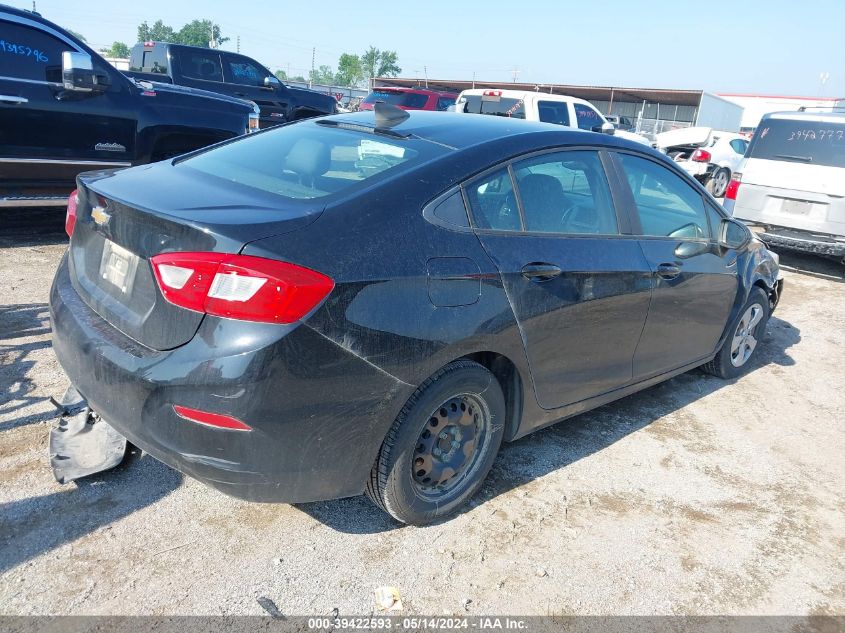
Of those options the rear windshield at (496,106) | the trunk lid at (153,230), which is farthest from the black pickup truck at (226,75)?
the trunk lid at (153,230)

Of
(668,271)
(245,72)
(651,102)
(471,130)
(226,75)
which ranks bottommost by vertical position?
(668,271)

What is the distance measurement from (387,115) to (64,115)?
14.6 feet

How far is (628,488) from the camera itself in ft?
11.2

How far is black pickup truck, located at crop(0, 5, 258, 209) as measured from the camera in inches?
238

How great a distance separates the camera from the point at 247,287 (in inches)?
86.0

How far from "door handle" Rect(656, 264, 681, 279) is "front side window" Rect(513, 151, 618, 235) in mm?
403

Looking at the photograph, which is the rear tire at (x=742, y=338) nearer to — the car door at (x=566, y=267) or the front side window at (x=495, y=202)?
the car door at (x=566, y=267)

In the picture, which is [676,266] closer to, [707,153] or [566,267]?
[566,267]

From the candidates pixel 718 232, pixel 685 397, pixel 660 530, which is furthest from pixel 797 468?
pixel 718 232

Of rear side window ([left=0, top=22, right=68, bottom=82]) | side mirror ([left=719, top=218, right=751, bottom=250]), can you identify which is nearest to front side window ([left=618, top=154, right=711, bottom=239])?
side mirror ([left=719, top=218, right=751, bottom=250])

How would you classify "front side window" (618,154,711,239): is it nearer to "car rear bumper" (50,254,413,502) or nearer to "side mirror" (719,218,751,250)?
"side mirror" (719,218,751,250)

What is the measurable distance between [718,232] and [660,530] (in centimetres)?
215

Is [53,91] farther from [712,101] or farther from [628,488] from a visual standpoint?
[712,101]

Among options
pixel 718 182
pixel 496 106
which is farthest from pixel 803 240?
pixel 718 182
